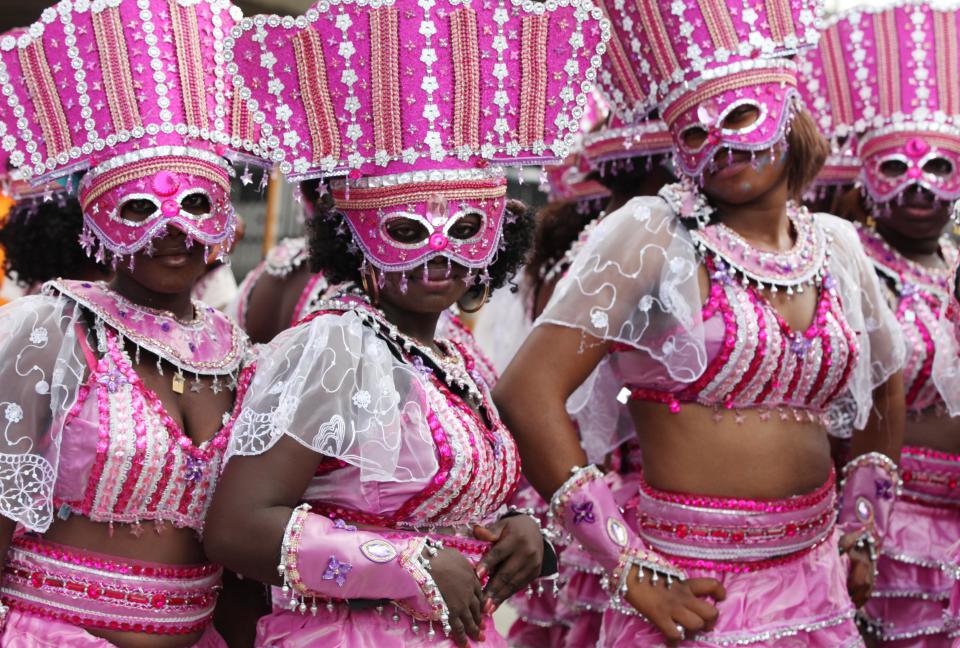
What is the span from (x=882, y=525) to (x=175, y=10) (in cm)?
244

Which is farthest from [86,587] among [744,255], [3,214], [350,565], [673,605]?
[3,214]

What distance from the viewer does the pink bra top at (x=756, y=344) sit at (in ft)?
10.3

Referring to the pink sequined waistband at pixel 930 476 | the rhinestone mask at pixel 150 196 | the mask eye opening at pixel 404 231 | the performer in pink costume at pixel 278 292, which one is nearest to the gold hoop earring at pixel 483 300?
the mask eye opening at pixel 404 231

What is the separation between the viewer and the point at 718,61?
3.24 m

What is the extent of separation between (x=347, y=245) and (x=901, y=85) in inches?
89.8

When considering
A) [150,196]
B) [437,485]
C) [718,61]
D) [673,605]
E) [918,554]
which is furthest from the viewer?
[918,554]

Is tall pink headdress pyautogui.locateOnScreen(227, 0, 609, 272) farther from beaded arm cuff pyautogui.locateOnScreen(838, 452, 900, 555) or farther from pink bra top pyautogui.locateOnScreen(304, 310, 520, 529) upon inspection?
beaded arm cuff pyautogui.locateOnScreen(838, 452, 900, 555)

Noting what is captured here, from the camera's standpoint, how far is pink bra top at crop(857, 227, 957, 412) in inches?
159

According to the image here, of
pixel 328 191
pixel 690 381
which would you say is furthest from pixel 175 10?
pixel 690 381

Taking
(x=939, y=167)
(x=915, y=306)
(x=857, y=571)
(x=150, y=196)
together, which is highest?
(x=150, y=196)

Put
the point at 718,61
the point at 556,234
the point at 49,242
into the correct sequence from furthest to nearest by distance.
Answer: the point at 556,234 < the point at 49,242 < the point at 718,61

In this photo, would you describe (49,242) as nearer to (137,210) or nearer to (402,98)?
(137,210)

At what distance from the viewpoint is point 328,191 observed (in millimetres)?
2936

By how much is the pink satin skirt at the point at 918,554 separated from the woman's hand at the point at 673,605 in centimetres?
129
